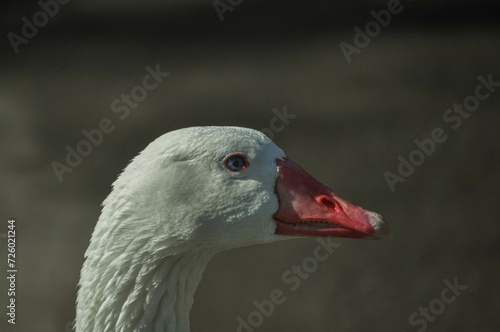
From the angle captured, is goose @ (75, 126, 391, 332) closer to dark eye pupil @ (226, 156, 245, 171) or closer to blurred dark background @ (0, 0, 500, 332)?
dark eye pupil @ (226, 156, 245, 171)

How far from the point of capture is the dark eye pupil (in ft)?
6.21

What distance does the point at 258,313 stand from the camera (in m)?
3.87

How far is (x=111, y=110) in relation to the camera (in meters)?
3.91

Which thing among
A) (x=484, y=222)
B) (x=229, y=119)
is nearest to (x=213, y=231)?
(x=229, y=119)

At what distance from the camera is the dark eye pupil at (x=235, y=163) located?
6.21 feet

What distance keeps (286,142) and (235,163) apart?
2.07 meters

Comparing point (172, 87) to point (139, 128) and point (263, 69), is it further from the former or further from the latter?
point (263, 69)

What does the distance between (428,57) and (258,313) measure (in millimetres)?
2089

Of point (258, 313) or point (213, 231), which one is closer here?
point (213, 231)

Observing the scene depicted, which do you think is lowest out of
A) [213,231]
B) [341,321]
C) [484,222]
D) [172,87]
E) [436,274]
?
[341,321]

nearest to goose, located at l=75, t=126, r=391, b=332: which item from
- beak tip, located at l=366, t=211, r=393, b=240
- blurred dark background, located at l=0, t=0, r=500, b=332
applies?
beak tip, located at l=366, t=211, r=393, b=240

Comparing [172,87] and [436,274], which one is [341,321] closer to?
[436,274]

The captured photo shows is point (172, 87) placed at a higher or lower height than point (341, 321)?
higher

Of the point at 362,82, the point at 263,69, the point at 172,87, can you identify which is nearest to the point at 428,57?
the point at 362,82
